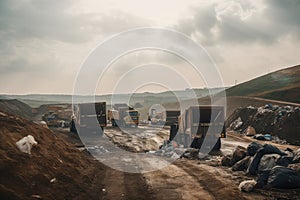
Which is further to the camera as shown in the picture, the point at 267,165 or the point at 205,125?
the point at 205,125

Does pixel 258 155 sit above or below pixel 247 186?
above

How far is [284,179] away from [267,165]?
1.96 metres

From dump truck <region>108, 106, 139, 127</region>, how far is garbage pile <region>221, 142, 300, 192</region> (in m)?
22.9

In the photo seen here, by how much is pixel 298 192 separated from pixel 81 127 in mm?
21408

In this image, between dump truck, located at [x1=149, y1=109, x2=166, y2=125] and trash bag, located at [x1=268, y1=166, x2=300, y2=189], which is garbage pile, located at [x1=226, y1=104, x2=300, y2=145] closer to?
dump truck, located at [x1=149, y1=109, x2=166, y2=125]

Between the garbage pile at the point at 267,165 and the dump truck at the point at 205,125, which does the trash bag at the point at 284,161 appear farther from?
the dump truck at the point at 205,125

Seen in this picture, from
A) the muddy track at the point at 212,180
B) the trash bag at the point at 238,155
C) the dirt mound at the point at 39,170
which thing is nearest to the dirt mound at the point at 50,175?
the dirt mound at the point at 39,170

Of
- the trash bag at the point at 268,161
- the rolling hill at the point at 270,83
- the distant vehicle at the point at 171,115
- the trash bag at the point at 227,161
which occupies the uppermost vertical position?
the rolling hill at the point at 270,83

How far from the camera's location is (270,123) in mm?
27984

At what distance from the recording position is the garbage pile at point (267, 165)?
29.6 feet

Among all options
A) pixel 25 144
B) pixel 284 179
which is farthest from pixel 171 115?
pixel 25 144

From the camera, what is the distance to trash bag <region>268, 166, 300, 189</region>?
29.2 ft

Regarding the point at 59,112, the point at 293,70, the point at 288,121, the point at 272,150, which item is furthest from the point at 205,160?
the point at 293,70

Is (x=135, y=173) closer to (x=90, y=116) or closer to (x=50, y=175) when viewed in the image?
(x=50, y=175)
